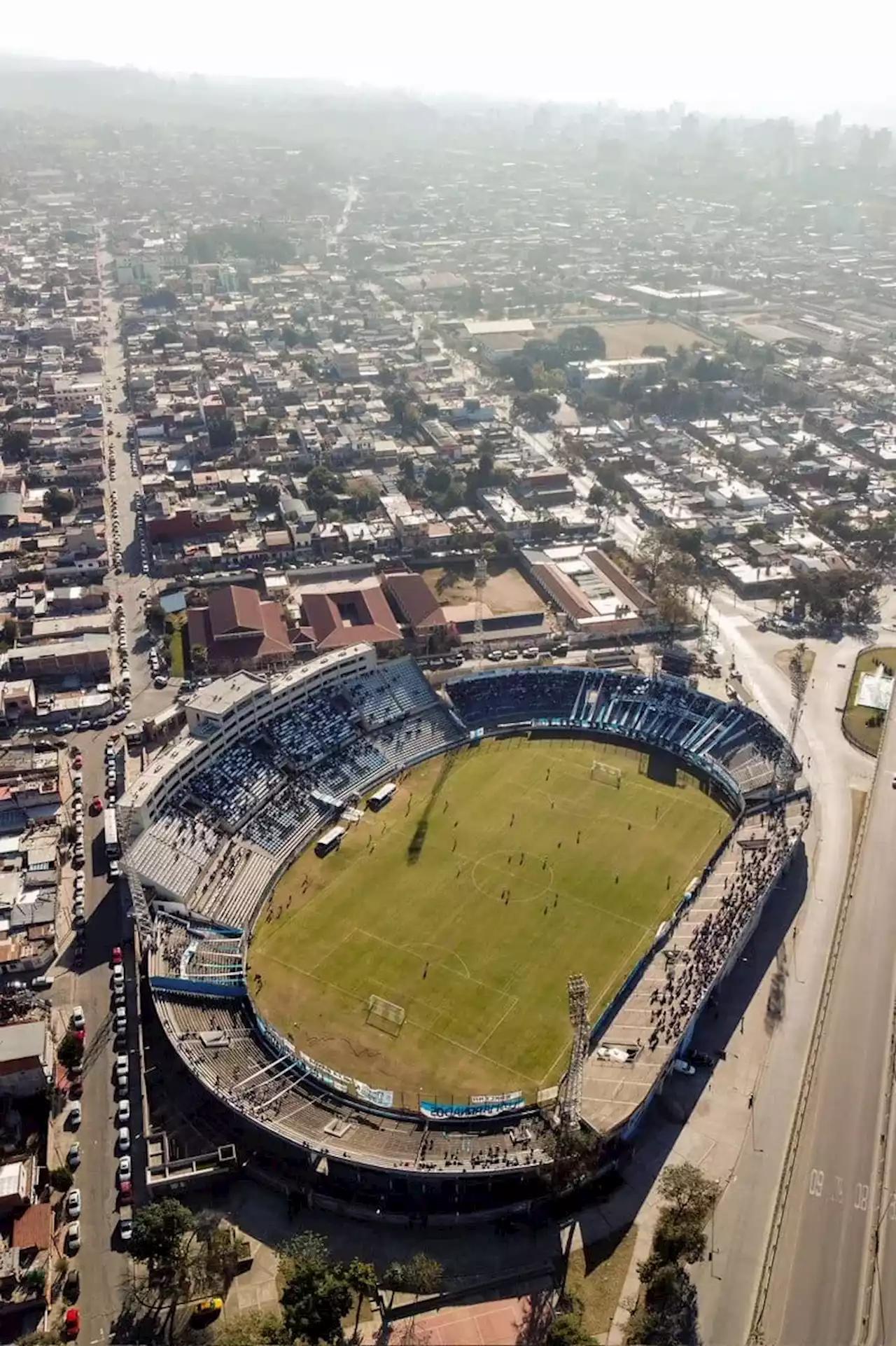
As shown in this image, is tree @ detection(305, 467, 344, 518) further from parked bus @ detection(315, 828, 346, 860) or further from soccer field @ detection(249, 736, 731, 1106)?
parked bus @ detection(315, 828, 346, 860)

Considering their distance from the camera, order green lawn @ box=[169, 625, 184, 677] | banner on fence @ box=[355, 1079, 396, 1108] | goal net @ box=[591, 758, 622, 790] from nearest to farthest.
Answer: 1. banner on fence @ box=[355, 1079, 396, 1108]
2. goal net @ box=[591, 758, 622, 790]
3. green lawn @ box=[169, 625, 184, 677]

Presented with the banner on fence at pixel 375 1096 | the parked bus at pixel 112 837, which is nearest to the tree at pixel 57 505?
the parked bus at pixel 112 837

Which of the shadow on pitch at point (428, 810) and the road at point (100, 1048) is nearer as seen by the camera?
the road at point (100, 1048)

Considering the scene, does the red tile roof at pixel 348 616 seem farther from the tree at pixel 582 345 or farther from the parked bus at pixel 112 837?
the tree at pixel 582 345

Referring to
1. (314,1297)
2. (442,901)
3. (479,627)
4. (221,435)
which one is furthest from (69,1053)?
(221,435)

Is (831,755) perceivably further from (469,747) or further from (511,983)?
(511,983)

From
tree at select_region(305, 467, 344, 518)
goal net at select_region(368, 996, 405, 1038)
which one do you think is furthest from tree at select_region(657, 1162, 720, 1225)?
tree at select_region(305, 467, 344, 518)
